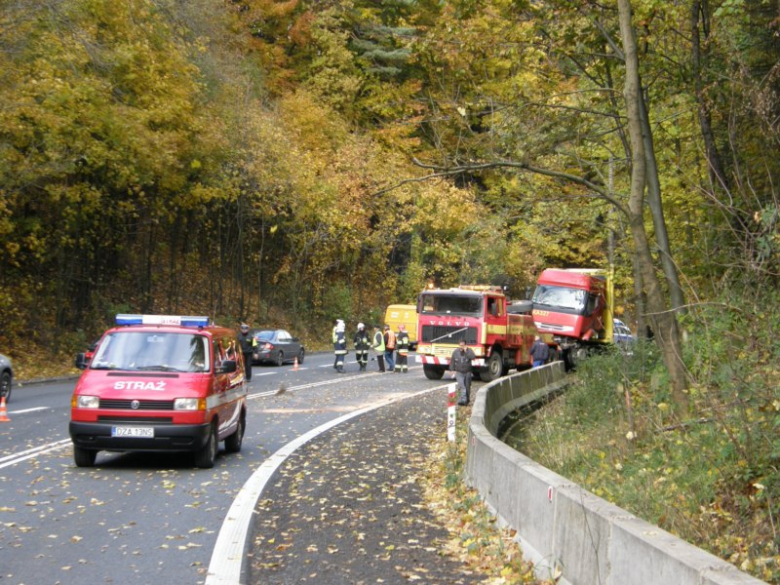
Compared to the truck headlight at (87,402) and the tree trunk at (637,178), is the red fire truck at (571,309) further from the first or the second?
the truck headlight at (87,402)

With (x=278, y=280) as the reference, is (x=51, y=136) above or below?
above

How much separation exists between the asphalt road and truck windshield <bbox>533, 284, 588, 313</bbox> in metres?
19.5

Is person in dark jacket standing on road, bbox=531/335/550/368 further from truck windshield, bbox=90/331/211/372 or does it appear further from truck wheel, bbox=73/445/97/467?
truck wheel, bbox=73/445/97/467

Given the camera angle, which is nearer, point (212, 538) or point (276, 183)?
point (212, 538)

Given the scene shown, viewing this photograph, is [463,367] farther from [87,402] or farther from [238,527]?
[238,527]

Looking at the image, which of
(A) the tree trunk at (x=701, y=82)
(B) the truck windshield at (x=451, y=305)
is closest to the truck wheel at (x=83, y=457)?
(A) the tree trunk at (x=701, y=82)

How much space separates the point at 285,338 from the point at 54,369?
11.5m

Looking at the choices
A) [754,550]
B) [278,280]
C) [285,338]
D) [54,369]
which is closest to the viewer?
[754,550]

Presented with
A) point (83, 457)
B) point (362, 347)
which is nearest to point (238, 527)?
point (83, 457)

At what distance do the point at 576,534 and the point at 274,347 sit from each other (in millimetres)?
32593

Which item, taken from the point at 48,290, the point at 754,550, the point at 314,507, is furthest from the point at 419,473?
the point at 48,290

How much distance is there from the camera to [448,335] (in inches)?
1264

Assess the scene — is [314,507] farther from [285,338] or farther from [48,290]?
[285,338]

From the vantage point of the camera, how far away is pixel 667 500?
349 inches
